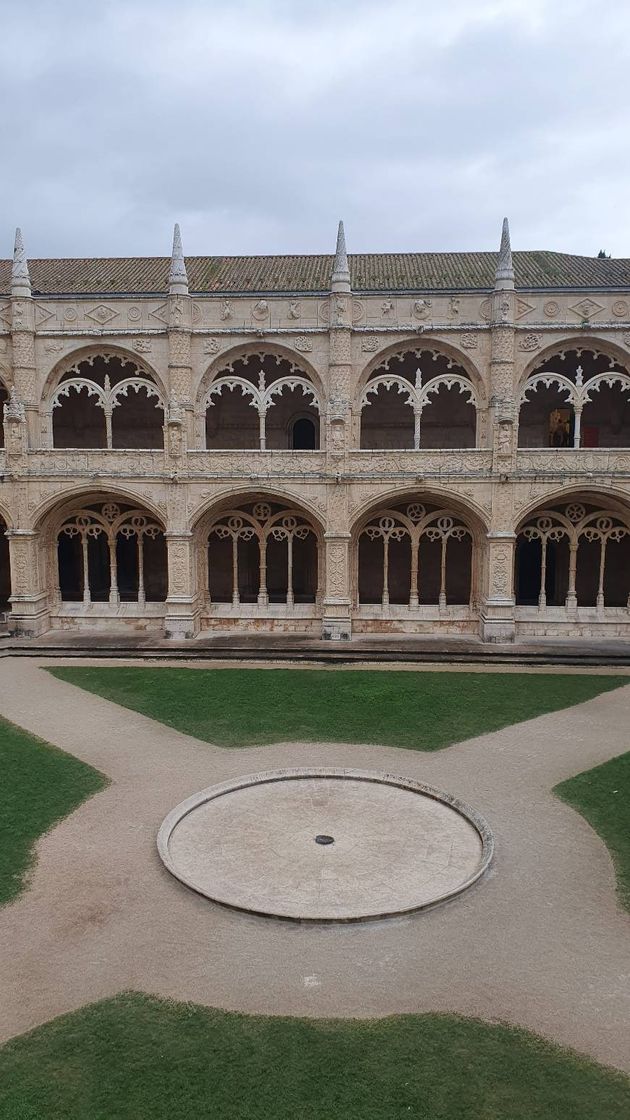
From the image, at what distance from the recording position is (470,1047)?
6312 mm

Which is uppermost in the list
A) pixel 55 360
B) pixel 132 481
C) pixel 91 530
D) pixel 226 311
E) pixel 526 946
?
pixel 226 311

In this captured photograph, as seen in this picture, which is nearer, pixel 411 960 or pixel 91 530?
pixel 411 960

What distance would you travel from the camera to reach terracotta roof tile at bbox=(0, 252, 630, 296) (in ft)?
74.3

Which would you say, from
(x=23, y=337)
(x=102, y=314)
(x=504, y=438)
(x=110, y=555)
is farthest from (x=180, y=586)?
(x=504, y=438)

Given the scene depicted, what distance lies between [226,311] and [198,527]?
21.6ft

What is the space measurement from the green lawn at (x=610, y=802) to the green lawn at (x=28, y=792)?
7454 millimetres

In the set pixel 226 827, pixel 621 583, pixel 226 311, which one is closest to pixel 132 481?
pixel 226 311

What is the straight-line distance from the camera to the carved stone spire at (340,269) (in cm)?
2162

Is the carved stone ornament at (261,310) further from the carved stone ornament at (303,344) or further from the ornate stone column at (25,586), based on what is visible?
the ornate stone column at (25,586)

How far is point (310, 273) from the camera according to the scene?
25.6 m

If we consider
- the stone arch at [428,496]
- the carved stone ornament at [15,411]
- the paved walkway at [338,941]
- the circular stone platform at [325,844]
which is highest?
the carved stone ornament at [15,411]

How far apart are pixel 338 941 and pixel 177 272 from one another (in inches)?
762

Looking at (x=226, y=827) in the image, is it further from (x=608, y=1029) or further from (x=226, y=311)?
(x=226, y=311)

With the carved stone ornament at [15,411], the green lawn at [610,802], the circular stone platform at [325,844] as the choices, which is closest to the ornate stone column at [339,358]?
the carved stone ornament at [15,411]
